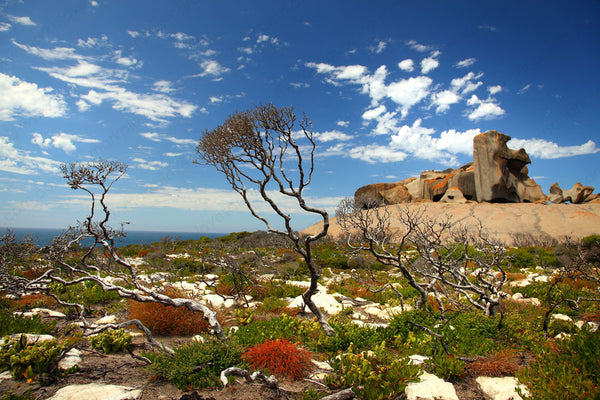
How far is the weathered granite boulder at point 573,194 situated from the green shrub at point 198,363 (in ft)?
158

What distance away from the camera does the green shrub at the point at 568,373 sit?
10.6 feet

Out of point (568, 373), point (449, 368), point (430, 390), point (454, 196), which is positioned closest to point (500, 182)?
point (454, 196)

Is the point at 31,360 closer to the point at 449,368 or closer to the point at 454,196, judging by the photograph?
the point at 449,368

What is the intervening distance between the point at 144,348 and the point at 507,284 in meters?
12.7

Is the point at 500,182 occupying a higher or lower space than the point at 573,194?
higher

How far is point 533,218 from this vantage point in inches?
1222

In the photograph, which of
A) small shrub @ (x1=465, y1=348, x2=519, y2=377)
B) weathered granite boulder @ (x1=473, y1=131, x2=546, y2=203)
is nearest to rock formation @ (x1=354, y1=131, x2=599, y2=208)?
weathered granite boulder @ (x1=473, y1=131, x2=546, y2=203)

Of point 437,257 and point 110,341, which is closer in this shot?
point 110,341

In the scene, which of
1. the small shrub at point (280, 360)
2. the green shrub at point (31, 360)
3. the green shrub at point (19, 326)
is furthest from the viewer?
the green shrub at point (19, 326)

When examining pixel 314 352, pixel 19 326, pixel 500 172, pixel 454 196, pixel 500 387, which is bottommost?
pixel 314 352

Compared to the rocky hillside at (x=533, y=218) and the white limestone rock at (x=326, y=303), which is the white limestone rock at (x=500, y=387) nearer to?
the white limestone rock at (x=326, y=303)

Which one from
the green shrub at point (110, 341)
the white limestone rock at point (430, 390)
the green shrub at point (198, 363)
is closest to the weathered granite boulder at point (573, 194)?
the white limestone rock at point (430, 390)

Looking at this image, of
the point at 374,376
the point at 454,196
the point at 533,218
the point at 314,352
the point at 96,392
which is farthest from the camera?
the point at 454,196

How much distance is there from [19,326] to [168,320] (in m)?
2.67
